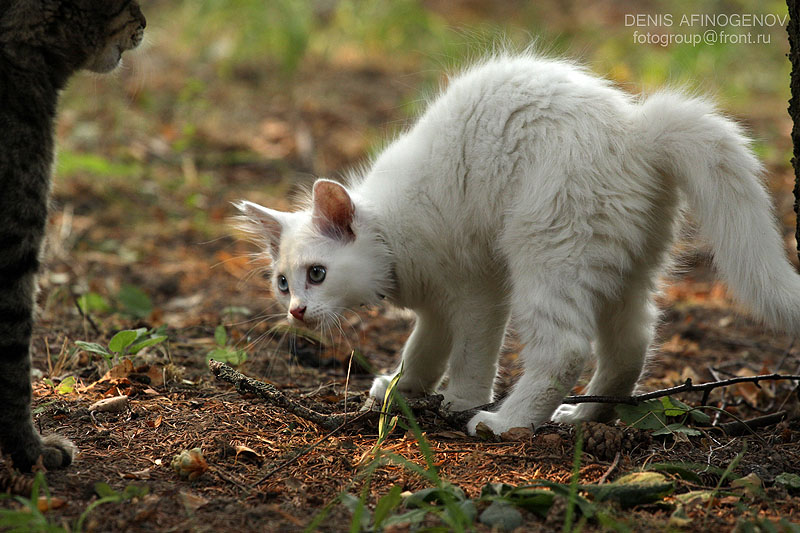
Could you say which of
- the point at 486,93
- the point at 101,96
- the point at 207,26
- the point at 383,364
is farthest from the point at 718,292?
the point at 207,26

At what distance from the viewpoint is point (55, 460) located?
2.22 metres

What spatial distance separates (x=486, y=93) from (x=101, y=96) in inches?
233

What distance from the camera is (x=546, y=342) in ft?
8.54

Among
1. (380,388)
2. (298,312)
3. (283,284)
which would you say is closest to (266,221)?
(283,284)

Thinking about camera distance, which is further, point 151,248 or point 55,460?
point 151,248

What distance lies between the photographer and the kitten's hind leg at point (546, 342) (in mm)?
2586

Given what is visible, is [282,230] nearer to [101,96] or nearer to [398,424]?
[398,424]

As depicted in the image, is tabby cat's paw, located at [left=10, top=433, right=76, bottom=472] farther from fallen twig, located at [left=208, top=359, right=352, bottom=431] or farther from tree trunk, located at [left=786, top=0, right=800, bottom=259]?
tree trunk, located at [left=786, top=0, right=800, bottom=259]

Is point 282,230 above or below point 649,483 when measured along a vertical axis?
above

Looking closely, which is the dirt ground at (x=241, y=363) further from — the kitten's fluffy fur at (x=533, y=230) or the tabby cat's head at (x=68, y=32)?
the tabby cat's head at (x=68, y=32)

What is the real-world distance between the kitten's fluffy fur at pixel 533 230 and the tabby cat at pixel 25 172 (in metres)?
1.03

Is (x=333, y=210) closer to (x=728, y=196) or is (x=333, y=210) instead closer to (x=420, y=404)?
(x=420, y=404)

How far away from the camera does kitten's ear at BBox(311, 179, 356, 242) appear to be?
297 centimetres

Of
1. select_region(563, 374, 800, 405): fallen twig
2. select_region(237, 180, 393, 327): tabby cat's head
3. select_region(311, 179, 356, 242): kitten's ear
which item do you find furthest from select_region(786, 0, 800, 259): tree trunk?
select_region(311, 179, 356, 242): kitten's ear
